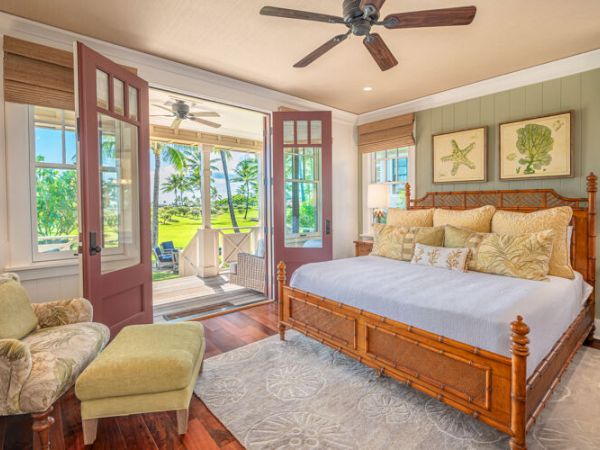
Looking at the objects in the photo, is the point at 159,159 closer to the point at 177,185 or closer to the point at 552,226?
the point at 177,185

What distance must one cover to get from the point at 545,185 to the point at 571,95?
34.9 inches

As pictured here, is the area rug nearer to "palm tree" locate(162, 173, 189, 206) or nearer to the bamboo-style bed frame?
the bamboo-style bed frame

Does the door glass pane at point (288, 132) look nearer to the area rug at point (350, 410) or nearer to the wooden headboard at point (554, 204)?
the wooden headboard at point (554, 204)

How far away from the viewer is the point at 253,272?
15.0ft

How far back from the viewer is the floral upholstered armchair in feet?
5.07

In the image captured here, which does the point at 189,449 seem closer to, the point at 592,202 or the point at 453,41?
the point at 453,41

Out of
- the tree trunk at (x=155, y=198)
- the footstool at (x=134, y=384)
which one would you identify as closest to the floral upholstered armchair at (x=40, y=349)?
the footstool at (x=134, y=384)

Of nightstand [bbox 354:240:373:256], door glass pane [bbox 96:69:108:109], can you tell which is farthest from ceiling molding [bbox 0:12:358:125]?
nightstand [bbox 354:240:373:256]

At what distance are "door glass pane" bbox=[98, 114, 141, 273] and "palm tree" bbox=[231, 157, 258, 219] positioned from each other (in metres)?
5.82

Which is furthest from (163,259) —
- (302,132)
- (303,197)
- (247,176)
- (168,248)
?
(302,132)

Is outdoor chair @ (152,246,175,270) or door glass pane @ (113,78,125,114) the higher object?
door glass pane @ (113,78,125,114)

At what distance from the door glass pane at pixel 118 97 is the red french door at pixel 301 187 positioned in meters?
1.78

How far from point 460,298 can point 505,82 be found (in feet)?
9.37

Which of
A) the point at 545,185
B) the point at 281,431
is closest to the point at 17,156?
the point at 281,431
